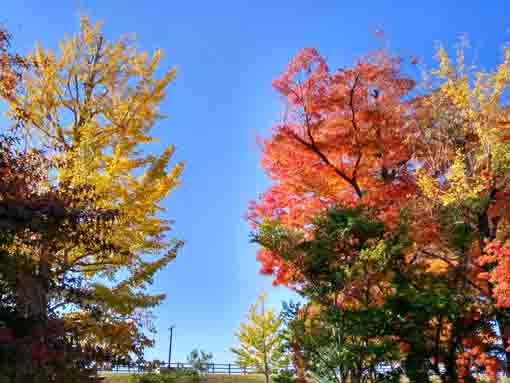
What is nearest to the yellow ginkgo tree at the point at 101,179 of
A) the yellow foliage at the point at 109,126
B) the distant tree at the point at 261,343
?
the yellow foliage at the point at 109,126

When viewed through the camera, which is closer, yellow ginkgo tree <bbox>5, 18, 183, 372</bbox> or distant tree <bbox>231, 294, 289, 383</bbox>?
yellow ginkgo tree <bbox>5, 18, 183, 372</bbox>

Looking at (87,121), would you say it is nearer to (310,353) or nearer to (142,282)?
(142,282)

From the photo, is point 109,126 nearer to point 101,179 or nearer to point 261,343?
point 101,179

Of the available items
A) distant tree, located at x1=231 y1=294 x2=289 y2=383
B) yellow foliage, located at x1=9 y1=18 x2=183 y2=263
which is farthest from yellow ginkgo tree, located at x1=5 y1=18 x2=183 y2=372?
distant tree, located at x1=231 y1=294 x2=289 y2=383

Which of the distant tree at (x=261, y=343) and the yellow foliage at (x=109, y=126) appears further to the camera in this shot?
the distant tree at (x=261, y=343)

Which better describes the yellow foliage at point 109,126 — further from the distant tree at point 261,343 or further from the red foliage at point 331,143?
the distant tree at point 261,343

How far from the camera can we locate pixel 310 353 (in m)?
9.80

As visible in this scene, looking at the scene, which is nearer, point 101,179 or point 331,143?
point 101,179

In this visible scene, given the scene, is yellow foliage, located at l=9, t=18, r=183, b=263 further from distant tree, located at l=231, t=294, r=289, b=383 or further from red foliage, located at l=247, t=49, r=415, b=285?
distant tree, located at l=231, t=294, r=289, b=383

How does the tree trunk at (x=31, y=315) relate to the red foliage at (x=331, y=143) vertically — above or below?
below

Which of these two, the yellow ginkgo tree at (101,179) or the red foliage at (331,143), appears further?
the red foliage at (331,143)

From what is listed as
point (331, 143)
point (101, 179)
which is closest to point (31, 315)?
point (101, 179)

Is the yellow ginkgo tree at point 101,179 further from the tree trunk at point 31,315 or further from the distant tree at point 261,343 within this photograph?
the distant tree at point 261,343

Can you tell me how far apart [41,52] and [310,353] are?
952 cm
